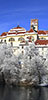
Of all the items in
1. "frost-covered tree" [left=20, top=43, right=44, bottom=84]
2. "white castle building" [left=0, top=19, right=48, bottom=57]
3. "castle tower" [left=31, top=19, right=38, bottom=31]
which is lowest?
"frost-covered tree" [left=20, top=43, right=44, bottom=84]

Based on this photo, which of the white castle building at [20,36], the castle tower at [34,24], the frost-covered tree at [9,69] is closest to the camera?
the frost-covered tree at [9,69]

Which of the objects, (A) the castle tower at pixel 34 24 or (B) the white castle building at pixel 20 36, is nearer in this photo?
(B) the white castle building at pixel 20 36

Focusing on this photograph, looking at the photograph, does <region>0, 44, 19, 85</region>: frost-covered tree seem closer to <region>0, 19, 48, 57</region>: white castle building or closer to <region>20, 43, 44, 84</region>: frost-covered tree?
<region>20, 43, 44, 84</region>: frost-covered tree

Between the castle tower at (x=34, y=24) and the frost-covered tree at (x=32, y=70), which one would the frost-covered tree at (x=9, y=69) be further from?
the castle tower at (x=34, y=24)

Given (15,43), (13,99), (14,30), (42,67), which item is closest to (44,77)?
(42,67)

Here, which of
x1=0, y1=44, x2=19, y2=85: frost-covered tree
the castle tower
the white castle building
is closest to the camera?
x1=0, y1=44, x2=19, y2=85: frost-covered tree

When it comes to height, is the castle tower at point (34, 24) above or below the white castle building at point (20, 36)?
above

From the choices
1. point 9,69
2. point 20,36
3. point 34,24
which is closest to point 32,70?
point 9,69

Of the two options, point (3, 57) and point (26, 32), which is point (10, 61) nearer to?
point (3, 57)

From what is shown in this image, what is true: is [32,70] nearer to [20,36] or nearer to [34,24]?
[20,36]

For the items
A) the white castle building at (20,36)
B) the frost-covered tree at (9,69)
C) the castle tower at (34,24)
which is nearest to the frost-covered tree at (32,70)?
the frost-covered tree at (9,69)

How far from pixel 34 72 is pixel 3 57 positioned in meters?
9.55

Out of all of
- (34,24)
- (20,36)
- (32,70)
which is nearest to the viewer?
(32,70)

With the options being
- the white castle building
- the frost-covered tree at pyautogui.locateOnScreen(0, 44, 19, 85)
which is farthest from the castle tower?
the frost-covered tree at pyautogui.locateOnScreen(0, 44, 19, 85)
